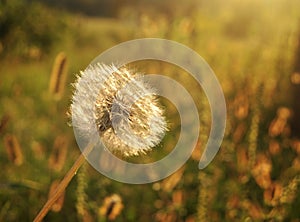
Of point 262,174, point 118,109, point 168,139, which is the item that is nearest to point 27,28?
point 168,139

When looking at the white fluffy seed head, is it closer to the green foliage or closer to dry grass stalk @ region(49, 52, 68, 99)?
dry grass stalk @ region(49, 52, 68, 99)

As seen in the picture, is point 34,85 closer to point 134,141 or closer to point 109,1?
point 134,141

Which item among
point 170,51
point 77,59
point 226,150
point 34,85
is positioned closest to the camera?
point 226,150

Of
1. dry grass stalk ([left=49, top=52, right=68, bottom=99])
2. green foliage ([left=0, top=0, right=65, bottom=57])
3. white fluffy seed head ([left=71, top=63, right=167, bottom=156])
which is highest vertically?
green foliage ([left=0, top=0, right=65, bottom=57])

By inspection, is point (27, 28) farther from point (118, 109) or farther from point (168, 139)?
point (118, 109)

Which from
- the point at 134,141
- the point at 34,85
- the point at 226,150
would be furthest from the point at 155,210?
the point at 34,85

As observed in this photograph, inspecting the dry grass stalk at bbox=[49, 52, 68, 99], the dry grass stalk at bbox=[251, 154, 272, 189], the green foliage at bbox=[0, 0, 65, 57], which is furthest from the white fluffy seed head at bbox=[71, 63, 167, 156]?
the green foliage at bbox=[0, 0, 65, 57]
